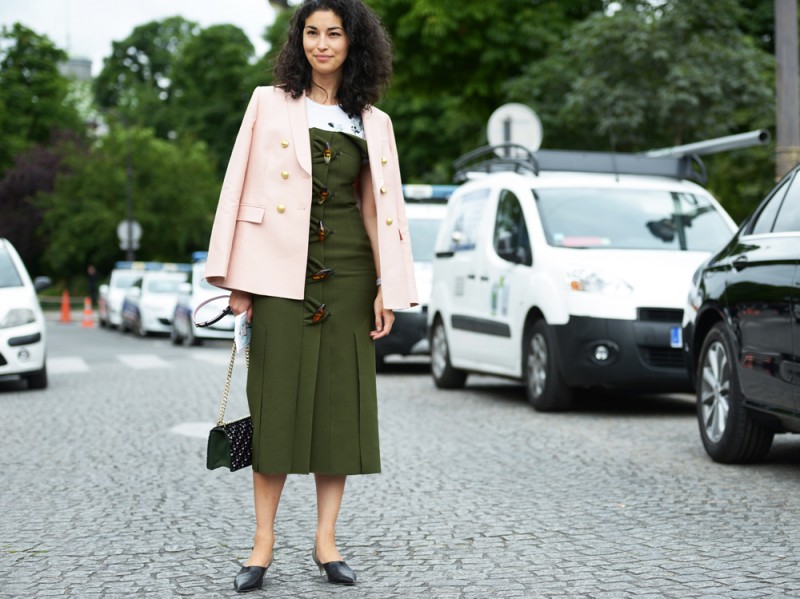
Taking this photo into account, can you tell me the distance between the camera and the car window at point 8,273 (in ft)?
43.6

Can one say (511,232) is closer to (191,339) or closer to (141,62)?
(191,339)

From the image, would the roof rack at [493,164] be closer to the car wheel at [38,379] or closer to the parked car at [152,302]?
the car wheel at [38,379]

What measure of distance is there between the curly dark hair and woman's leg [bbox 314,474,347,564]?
1240 mm

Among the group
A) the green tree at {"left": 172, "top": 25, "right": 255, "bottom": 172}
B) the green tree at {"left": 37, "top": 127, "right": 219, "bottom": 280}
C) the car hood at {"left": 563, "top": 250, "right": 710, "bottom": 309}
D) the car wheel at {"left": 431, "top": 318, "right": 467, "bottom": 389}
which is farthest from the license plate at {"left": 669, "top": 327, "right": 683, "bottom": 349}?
the green tree at {"left": 172, "top": 25, "right": 255, "bottom": 172}

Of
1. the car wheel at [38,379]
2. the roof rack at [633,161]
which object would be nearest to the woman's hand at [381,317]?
the roof rack at [633,161]

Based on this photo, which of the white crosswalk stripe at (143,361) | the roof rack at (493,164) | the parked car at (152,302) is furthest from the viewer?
the parked car at (152,302)

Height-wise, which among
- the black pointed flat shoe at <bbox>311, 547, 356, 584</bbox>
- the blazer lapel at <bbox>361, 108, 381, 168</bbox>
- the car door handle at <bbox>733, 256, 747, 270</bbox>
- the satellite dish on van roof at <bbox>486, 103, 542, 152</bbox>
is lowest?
the black pointed flat shoe at <bbox>311, 547, 356, 584</bbox>

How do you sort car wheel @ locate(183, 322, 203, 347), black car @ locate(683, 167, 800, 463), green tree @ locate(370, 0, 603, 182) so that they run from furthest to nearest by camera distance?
green tree @ locate(370, 0, 603, 182) → car wheel @ locate(183, 322, 203, 347) → black car @ locate(683, 167, 800, 463)

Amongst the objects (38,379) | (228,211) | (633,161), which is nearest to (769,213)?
(228,211)

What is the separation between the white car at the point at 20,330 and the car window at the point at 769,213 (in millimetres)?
7625

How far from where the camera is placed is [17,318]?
42.0ft

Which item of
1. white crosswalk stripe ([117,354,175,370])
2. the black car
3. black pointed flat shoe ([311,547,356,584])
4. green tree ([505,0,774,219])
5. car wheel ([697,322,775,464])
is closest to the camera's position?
black pointed flat shoe ([311,547,356,584])

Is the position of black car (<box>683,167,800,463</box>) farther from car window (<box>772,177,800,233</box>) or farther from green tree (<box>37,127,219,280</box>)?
green tree (<box>37,127,219,280</box>)

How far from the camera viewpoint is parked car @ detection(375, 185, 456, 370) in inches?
570
